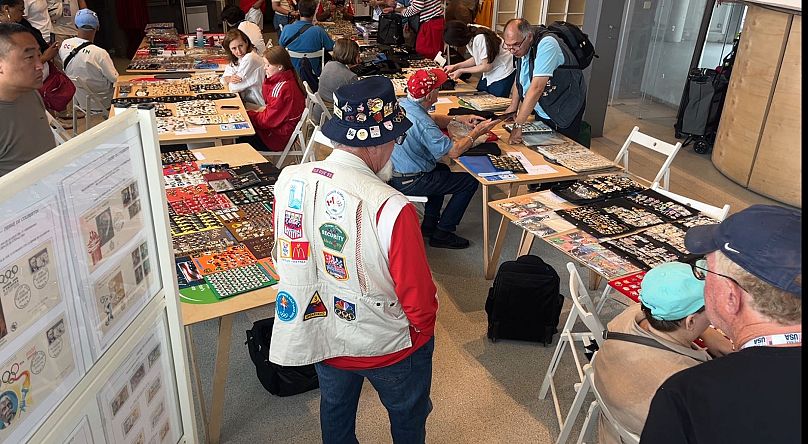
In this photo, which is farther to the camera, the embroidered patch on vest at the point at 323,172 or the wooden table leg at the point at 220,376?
the wooden table leg at the point at 220,376

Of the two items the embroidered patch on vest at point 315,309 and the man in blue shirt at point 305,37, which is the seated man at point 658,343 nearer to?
the embroidered patch on vest at point 315,309

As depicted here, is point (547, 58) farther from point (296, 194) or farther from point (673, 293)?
point (296, 194)

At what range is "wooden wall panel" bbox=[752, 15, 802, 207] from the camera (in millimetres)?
5160

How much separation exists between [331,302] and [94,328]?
2.45ft

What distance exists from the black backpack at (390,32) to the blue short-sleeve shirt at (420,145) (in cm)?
395

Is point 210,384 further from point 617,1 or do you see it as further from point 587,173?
point 617,1

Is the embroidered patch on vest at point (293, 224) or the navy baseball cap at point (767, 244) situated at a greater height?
the navy baseball cap at point (767, 244)

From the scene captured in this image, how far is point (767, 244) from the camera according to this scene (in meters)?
1.28

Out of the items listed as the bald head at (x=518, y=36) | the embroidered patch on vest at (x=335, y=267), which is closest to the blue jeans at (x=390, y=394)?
the embroidered patch on vest at (x=335, y=267)

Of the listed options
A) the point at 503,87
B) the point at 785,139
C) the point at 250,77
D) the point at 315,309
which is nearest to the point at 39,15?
the point at 250,77

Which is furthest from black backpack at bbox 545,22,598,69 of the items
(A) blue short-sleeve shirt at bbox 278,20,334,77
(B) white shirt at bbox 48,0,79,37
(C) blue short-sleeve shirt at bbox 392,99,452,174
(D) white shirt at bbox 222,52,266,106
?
(B) white shirt at bbox 48,0,79,37

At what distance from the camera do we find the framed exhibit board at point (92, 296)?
1237 millimetres

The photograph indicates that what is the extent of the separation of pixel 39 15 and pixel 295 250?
720cm

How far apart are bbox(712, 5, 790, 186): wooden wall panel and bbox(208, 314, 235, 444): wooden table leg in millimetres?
5055
